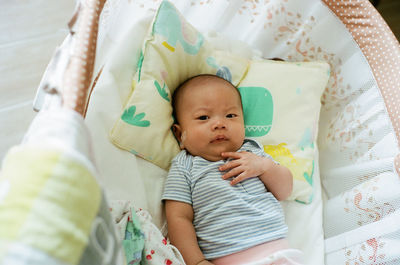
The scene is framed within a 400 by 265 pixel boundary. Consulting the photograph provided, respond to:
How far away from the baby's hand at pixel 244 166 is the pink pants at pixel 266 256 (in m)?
0.19

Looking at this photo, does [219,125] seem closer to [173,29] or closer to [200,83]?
[200,83]

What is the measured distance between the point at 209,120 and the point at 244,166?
17 centimetres

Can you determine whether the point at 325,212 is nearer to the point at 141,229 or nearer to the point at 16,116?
the point at 141,229

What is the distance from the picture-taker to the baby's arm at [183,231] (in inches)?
35.9

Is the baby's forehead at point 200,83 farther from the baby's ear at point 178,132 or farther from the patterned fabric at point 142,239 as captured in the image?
the patterned fabric at point 142,239

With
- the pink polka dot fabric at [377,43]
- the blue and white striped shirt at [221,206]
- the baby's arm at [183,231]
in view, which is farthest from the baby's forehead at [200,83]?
the pink polka dot fabric at [377,43]

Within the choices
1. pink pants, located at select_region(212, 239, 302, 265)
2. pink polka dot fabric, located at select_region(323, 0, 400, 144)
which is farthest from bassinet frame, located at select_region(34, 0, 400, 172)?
pink pants, located at select_region(212, 239, 302, 265)

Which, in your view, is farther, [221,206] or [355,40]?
[355,40]

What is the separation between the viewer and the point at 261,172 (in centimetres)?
105

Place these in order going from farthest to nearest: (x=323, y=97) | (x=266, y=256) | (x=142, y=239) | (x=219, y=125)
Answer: (x=323, y=97) < (x=219, y=125) < (x=266, y=256) < (x=142, y=239)

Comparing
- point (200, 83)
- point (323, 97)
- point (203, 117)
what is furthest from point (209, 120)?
point (323, 97)

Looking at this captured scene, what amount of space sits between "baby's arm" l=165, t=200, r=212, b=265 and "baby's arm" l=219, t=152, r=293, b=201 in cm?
15

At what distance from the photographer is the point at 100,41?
1080 mm

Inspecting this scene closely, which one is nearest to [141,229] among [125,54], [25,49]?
[125,54]
